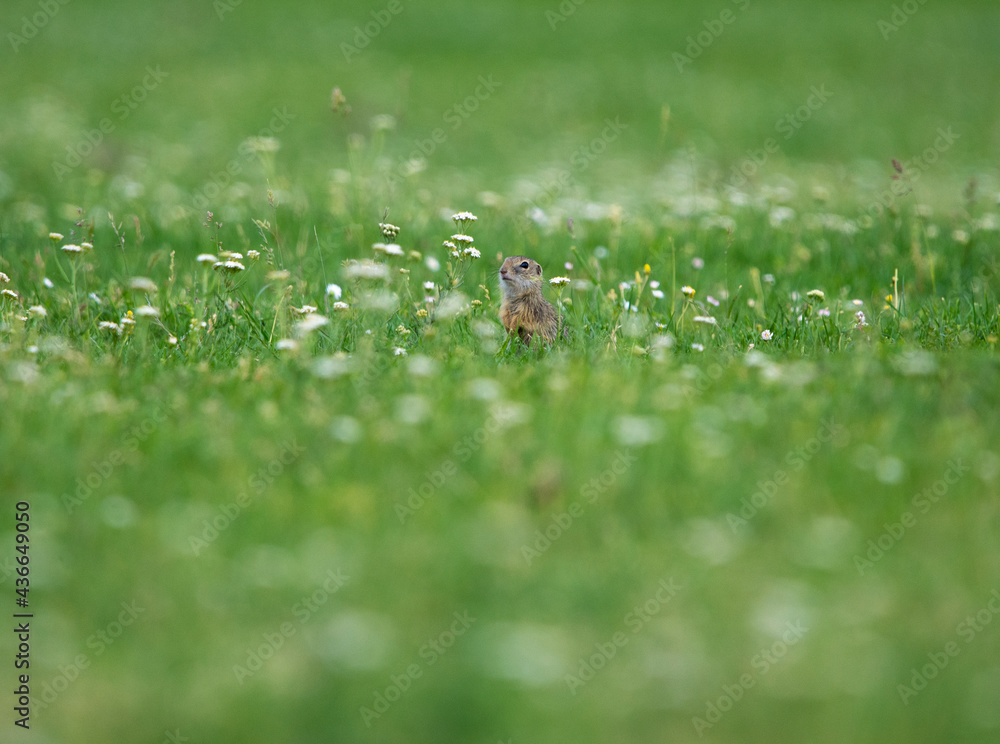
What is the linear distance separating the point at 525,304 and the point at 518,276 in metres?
0.27

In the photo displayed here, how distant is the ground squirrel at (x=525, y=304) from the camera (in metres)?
6.32

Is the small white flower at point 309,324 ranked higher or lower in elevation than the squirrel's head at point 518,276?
higher

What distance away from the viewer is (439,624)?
322cm

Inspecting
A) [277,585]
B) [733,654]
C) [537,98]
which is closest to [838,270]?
[733,654]

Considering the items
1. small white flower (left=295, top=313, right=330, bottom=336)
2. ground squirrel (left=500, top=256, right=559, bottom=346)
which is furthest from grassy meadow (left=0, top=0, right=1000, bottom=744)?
ground squirrel (left=500, top=256, right=559, bottom=346)

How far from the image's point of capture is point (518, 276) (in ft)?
21.5

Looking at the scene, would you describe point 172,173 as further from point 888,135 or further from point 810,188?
point 888,135

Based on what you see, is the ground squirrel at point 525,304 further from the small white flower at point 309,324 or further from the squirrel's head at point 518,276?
the small white flower at point 309,324

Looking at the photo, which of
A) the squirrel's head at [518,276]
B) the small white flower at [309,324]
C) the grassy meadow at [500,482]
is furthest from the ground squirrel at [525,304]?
the small white flower at [309,324]

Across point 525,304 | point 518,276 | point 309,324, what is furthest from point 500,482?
point 518,276

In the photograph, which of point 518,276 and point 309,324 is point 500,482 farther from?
point 518,276

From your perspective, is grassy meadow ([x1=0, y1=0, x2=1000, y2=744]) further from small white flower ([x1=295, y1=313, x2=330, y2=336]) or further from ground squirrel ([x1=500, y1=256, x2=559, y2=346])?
ground squirrel ([x1=500, y1=256, x2=559, y2=346])

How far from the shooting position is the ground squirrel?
632cm

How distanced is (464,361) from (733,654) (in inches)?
102
